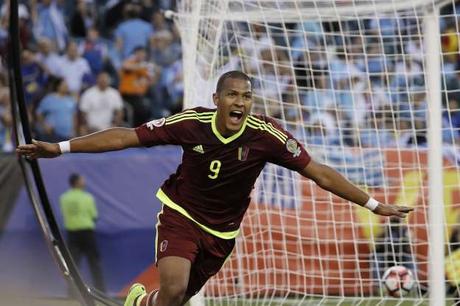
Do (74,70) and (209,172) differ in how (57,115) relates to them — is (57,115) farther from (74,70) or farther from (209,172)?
(209,172)

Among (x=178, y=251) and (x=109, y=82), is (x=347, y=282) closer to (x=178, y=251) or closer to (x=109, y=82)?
(x=178, y=251)

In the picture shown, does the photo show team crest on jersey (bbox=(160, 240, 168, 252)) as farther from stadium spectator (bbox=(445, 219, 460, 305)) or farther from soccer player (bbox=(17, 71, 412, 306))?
stadium spectator (bbox=(445, 219, 460, 305))

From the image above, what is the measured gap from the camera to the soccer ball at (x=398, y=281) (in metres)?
9.97

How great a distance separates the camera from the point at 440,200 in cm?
904

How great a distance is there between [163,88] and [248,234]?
6026 mm

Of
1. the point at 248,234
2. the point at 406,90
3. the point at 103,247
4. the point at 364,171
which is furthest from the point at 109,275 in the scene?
the point at 406,90

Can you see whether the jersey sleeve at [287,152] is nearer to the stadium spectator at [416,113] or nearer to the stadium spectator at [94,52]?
the stadium spectator at [416,113]

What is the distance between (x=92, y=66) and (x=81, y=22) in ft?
4.25

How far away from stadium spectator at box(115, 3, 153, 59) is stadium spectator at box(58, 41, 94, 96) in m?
0.84

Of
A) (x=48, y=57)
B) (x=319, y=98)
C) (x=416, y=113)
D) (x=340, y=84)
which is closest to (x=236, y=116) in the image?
(x=416, y=113)

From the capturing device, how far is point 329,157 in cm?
1114

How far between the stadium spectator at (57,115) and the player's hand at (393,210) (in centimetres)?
877

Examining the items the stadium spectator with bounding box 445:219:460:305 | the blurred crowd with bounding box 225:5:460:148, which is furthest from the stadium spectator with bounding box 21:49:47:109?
the stadium spectator with bounding box 445:219:460:305

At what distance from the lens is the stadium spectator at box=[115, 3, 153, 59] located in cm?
1761
